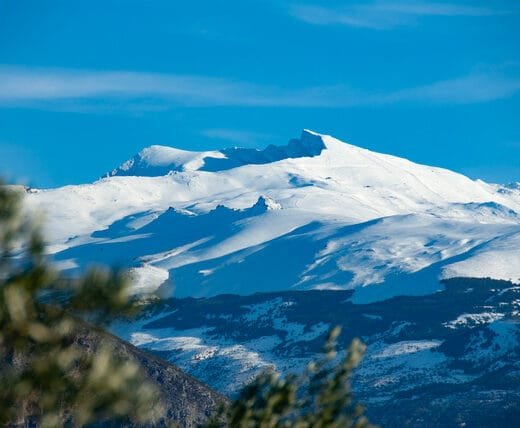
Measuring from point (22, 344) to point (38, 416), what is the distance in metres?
1.34

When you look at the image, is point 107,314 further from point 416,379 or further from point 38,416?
point 416,379

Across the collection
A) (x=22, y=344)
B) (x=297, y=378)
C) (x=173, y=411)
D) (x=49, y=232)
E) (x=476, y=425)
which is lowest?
(x=476, y=425)

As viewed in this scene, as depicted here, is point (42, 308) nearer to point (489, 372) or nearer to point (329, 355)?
point (329, 355)

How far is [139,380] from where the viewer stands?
1256 centimetres

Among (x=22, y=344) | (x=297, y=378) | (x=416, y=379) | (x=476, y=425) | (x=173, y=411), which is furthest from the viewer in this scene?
(x=416, y=379)

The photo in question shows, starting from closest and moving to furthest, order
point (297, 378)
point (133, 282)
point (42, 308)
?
point (42, 308) → point (133, 282) → point (297, 378)

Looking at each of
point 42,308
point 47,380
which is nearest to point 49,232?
point 42,308

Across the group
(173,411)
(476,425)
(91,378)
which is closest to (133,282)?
(91,378)

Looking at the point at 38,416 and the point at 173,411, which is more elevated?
the point at 38,416

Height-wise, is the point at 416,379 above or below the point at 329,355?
below

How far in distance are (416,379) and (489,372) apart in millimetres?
11955

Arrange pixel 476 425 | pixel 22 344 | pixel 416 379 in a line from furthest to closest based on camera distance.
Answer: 1. pixel 416 379
2. pixel 476 425
3. pixel 22 344

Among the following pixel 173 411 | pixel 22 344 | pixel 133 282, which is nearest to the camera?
pixel 22 344

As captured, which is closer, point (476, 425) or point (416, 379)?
point (476, 425)
